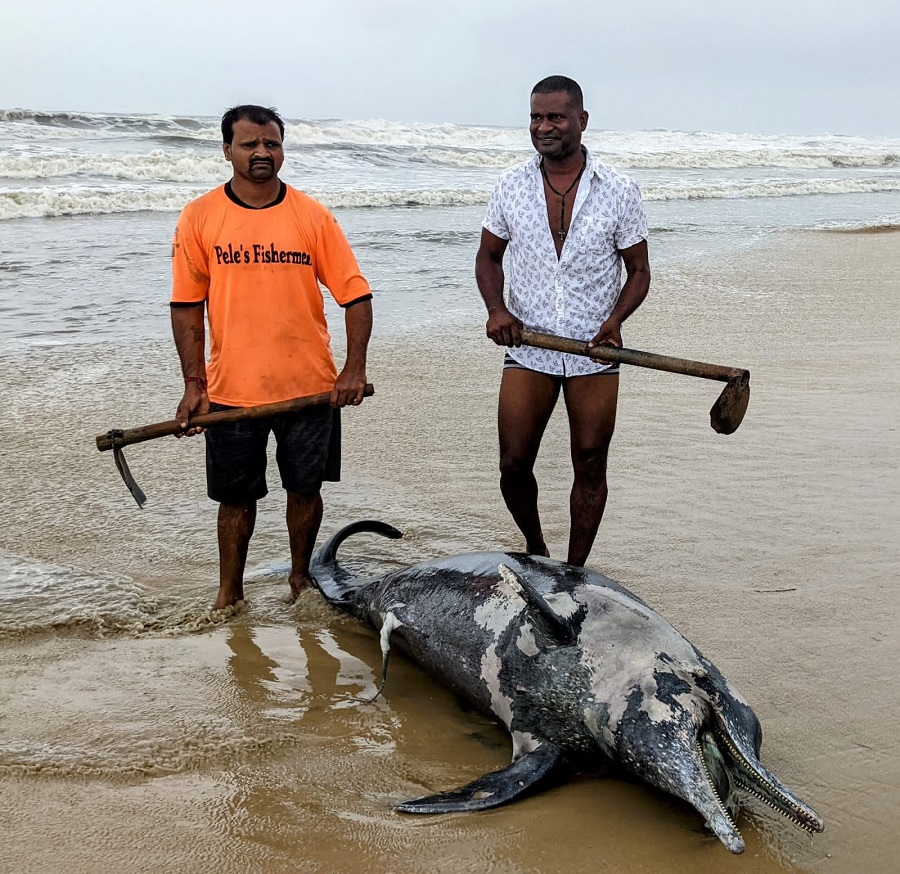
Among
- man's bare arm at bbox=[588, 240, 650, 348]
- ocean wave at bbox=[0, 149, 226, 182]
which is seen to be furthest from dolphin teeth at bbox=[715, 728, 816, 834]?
ocean wave at bbox=[0, 149, 226, 182]

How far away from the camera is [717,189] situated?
85.3ft

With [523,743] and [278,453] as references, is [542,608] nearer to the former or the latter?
[523,743]

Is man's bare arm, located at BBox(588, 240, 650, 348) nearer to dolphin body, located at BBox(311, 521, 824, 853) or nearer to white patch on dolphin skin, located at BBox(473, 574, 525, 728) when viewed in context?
dolphin body, located at BBox(311, 521, 824, 853)

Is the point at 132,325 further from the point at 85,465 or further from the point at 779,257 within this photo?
the point at 779,257

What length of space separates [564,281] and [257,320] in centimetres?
126

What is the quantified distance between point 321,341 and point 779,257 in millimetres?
11251

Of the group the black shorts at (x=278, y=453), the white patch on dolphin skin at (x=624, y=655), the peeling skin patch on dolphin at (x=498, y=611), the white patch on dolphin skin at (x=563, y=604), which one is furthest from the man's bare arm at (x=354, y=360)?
the white patch on dolphin skin at (x=624, y=655)

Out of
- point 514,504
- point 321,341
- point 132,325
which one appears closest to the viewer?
point 321,341

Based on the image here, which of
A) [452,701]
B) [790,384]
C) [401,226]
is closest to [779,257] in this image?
[401,226]

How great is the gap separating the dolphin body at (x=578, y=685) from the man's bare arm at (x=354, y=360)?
0.81m

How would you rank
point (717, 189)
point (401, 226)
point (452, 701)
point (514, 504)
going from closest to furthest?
point (452, 701), point (514, 504), point (401, 226), point (717, 189)

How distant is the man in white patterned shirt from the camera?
4.24 m

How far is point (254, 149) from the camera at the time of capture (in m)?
4.05

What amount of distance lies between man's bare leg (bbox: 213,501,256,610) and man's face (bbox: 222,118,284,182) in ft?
4.49
